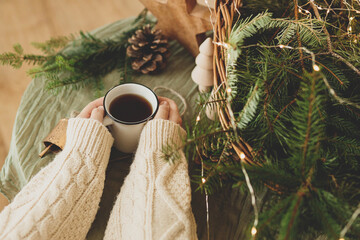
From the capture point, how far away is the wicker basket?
0.56m

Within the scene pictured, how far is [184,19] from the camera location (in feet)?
2.68

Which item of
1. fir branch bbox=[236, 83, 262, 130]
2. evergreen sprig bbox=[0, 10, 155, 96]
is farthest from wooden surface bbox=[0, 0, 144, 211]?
fir branch bbox=[236, 83, 262, 130]

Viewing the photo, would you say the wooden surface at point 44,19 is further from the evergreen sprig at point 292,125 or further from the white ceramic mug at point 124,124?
the evergreen sprig at point 292,125

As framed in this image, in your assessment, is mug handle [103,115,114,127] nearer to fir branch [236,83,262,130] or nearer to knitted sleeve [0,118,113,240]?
knitted sleeve [0,118,113,240]

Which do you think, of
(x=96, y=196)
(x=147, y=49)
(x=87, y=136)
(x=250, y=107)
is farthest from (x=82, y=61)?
(x=250, y=107)

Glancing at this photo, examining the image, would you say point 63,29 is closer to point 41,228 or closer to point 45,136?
point 45,136

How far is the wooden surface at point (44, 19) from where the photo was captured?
1.51 metres

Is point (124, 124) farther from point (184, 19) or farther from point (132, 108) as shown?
point (184, 19)

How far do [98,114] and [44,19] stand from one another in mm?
1181

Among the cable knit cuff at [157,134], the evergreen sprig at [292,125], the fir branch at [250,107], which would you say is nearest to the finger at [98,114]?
the cable knit cuff at [157,134]

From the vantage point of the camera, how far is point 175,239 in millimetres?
569

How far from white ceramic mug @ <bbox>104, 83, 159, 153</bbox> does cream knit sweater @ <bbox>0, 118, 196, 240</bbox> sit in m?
0.02

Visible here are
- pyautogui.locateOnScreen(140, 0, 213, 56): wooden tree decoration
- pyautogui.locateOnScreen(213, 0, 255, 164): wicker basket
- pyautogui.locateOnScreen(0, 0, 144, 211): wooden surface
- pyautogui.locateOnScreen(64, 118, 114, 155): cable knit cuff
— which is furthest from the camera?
pyautogui.locateOnScreen(0, 0, 144, 211): wooden surface

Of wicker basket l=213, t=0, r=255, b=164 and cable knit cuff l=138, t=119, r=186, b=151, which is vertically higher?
wicker basket l=213, t=0, r=255, b=164
